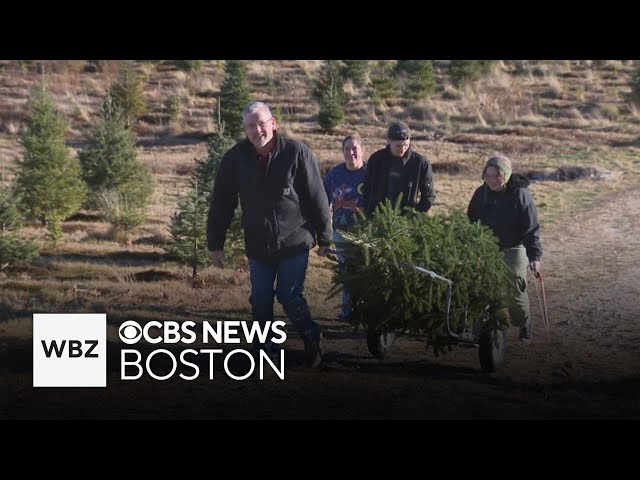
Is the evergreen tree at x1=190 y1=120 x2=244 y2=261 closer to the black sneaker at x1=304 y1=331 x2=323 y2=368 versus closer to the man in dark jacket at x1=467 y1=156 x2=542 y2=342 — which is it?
the man in dark jacket at x1=467 y1=156 x2=542 y2=342

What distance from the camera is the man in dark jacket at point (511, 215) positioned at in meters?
7.81

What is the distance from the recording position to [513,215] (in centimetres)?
788

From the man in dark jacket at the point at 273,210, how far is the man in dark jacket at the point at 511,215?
5.57 ft

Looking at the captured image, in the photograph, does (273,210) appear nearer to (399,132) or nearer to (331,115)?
(399,132)

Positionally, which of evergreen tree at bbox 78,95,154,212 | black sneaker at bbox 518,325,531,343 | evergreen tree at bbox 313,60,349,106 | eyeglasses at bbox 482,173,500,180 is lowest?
black sneaker at bbox 518,325,531,343

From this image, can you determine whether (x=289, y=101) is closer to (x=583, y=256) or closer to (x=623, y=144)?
(x=623, y=144)

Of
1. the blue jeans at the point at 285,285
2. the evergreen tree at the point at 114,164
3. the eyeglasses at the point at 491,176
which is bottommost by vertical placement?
the blue jeans at the point at 285,285

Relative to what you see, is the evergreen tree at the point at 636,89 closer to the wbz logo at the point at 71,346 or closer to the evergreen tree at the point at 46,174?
the evergreen tree at the point at 46,174

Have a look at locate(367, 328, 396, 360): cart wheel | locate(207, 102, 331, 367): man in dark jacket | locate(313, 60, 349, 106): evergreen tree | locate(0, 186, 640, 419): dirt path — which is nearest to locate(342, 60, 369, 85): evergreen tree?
locate(313, 60, 349, 106): evergreen tree

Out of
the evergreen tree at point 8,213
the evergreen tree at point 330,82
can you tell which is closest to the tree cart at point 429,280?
the evergreen tree at point 8,213

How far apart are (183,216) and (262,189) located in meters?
6.25

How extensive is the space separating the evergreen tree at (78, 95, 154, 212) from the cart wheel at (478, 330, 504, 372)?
12093 millimetres

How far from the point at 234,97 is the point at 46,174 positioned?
8859mm

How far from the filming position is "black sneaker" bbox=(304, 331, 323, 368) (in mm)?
7162
